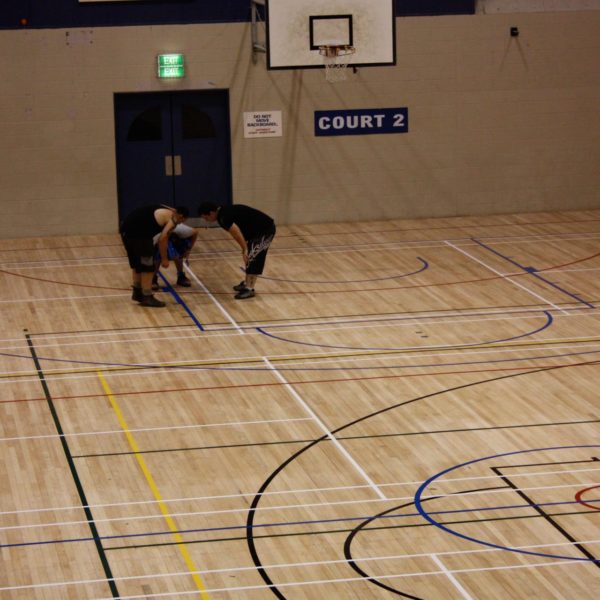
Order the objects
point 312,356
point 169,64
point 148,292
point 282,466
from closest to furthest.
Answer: point 282,466, point 312,356, point 148,292, point 169,64

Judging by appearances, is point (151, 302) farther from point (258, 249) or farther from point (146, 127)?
point (146, 127)

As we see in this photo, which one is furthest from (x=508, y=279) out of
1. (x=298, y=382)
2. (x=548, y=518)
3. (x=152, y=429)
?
(x=548, y=518)

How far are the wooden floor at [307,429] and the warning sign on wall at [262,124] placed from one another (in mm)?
2646

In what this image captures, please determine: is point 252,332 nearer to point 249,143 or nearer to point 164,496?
point 164,496

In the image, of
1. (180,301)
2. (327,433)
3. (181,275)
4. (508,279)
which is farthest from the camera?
(508,279)

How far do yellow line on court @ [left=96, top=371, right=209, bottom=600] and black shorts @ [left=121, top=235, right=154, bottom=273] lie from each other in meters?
2.63

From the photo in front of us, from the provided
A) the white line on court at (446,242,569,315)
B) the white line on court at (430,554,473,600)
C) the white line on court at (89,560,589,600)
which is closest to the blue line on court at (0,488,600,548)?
the white line on court at (89,560,589,600)

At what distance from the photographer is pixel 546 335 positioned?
44.5 ft

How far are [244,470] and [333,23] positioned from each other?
8.87m

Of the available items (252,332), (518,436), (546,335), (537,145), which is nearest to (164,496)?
(518,436)

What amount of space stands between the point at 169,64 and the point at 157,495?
1073 centimetres

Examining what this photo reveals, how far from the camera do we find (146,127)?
19.3 meters

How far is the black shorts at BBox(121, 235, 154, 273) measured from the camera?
14633 millimetres

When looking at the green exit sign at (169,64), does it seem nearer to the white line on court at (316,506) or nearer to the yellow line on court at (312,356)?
the yellow line on court at (312,356)
